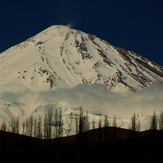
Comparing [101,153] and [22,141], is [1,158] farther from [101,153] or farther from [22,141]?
[22,141]

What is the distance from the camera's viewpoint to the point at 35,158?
3216 inches

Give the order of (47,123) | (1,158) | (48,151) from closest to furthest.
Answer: (1,158), (48,151), (47,123)

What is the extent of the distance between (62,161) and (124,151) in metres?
9.37

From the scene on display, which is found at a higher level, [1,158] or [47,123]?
[47,123]

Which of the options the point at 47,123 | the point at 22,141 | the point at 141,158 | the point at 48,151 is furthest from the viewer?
the point at 47,123

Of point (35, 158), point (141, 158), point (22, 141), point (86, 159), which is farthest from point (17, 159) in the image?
point (22, 141)

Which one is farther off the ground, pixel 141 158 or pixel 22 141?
pixel 22 141

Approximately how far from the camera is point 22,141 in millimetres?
120375

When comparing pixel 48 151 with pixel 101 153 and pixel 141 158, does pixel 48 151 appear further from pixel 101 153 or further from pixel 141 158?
pixel 141 158

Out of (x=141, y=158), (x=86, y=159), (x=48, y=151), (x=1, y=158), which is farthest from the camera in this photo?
(x=48, y=151)

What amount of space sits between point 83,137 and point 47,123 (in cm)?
2368

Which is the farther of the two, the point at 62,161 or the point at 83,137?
the point at 83,137

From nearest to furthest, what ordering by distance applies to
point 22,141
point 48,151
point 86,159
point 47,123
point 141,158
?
point 141,158 → point 86,159 → point 48,151 → point 22,141 → point 47,123

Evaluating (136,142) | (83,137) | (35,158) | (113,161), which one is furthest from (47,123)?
(113,161)
